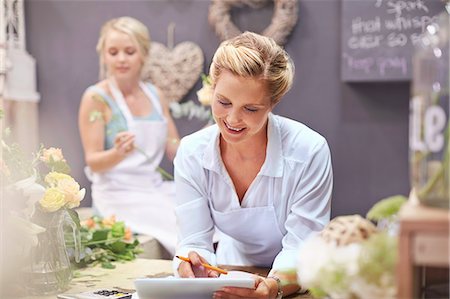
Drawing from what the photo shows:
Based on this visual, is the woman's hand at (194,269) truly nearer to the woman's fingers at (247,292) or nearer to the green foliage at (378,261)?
the woman's fingers at (247,292)

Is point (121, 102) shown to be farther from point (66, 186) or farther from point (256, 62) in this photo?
point (256, 62)

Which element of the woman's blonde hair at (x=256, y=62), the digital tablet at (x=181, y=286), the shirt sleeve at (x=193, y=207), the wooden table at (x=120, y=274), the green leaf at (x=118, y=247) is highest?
the woman's blonde hair at (x=256, y=62)

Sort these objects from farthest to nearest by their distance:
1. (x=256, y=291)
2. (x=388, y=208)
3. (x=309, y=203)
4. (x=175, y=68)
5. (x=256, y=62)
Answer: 1. (x=175, y=68)
2. (x=309, y=203)
3. (x=256, y=62)
4. (x=256, y=291)
5. (x=388, y=208)

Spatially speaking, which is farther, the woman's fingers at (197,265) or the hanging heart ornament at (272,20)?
the hanging heart ornament at (272,20)

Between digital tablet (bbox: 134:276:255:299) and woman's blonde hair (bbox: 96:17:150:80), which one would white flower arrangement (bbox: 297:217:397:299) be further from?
woman's blonde hair (bbox: 96:17:150:80)

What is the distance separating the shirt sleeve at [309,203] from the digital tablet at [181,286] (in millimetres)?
380

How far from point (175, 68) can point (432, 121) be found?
3003 mm

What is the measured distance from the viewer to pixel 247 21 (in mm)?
3871

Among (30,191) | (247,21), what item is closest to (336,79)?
(247,21)

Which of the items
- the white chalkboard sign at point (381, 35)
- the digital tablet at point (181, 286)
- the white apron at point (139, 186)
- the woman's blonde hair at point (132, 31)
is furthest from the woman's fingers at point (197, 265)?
the white chalkboard sign at point (381, 35)

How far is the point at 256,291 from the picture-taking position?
63.4 inches

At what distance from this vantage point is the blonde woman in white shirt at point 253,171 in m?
1.82

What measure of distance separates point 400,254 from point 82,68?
359cm

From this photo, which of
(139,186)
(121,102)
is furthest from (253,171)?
(121,102)
